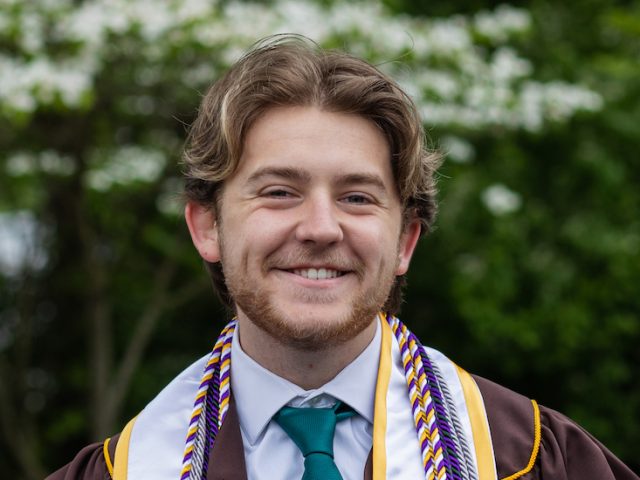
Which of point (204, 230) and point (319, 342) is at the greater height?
point (204, 230)

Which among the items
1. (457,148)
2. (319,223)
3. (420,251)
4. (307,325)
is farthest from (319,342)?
(420,251)

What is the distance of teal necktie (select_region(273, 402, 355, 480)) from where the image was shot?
2.13m

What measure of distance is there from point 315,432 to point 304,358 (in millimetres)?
173

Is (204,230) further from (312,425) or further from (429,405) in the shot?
(429,405)

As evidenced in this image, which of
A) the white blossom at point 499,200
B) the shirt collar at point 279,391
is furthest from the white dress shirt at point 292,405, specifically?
the white blossom at point 499,200

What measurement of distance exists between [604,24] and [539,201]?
191 centimetres

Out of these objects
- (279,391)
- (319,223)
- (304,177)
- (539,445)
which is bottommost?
(539,445)

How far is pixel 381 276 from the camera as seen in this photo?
7.25 feet

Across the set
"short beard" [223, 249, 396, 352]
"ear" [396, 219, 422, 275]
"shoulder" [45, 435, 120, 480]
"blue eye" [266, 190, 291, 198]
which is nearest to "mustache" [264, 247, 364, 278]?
"short beard" [223, 249, 396, 352]

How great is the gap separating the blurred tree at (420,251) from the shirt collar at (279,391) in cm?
333

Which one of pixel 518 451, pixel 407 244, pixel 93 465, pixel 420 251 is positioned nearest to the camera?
pixel 518 451

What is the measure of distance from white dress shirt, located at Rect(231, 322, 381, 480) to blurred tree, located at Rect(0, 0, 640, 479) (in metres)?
3.37

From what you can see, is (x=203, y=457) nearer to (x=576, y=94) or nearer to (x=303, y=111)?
(x=303, y=111)

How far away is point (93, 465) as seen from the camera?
2410mm
